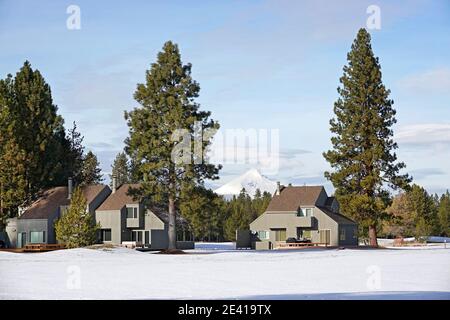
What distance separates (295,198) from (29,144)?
101 feet

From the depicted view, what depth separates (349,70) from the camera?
7394 cm

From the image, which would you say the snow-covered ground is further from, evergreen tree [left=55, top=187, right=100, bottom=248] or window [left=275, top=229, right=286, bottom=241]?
window [left=275, top=229, right=286, bottom=241]

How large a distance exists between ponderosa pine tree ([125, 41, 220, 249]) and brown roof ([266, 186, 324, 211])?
23.0 m

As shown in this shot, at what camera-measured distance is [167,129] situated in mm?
60750

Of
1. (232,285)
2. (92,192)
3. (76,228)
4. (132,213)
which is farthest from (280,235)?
(232,285)

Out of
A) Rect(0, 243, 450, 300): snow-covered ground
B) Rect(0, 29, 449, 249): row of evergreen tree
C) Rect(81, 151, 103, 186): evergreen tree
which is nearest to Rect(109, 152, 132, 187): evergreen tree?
Rect(81, 151, 103, 186): evergreen tree

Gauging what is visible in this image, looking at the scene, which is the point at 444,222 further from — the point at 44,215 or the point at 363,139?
the point at 44,215

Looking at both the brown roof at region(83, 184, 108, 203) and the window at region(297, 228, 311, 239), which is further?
the window at region(297, 228, 311, 239)

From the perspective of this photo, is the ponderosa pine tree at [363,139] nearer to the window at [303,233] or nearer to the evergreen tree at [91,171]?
the window at [303,233]

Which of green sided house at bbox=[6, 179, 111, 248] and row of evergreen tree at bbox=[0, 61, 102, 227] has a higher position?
row of evergreen tree at bbox=[0, 61, 102, 227]

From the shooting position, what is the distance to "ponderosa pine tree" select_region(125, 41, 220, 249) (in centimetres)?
6009

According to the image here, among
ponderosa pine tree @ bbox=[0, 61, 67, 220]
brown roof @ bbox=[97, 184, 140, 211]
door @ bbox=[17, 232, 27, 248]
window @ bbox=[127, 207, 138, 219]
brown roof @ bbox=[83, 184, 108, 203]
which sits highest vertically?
ponderosa pine tree @ bbox=[0, 61, 67, 220]

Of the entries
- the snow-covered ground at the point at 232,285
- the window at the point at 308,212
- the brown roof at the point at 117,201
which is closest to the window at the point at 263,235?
the window at the point at 308,212
